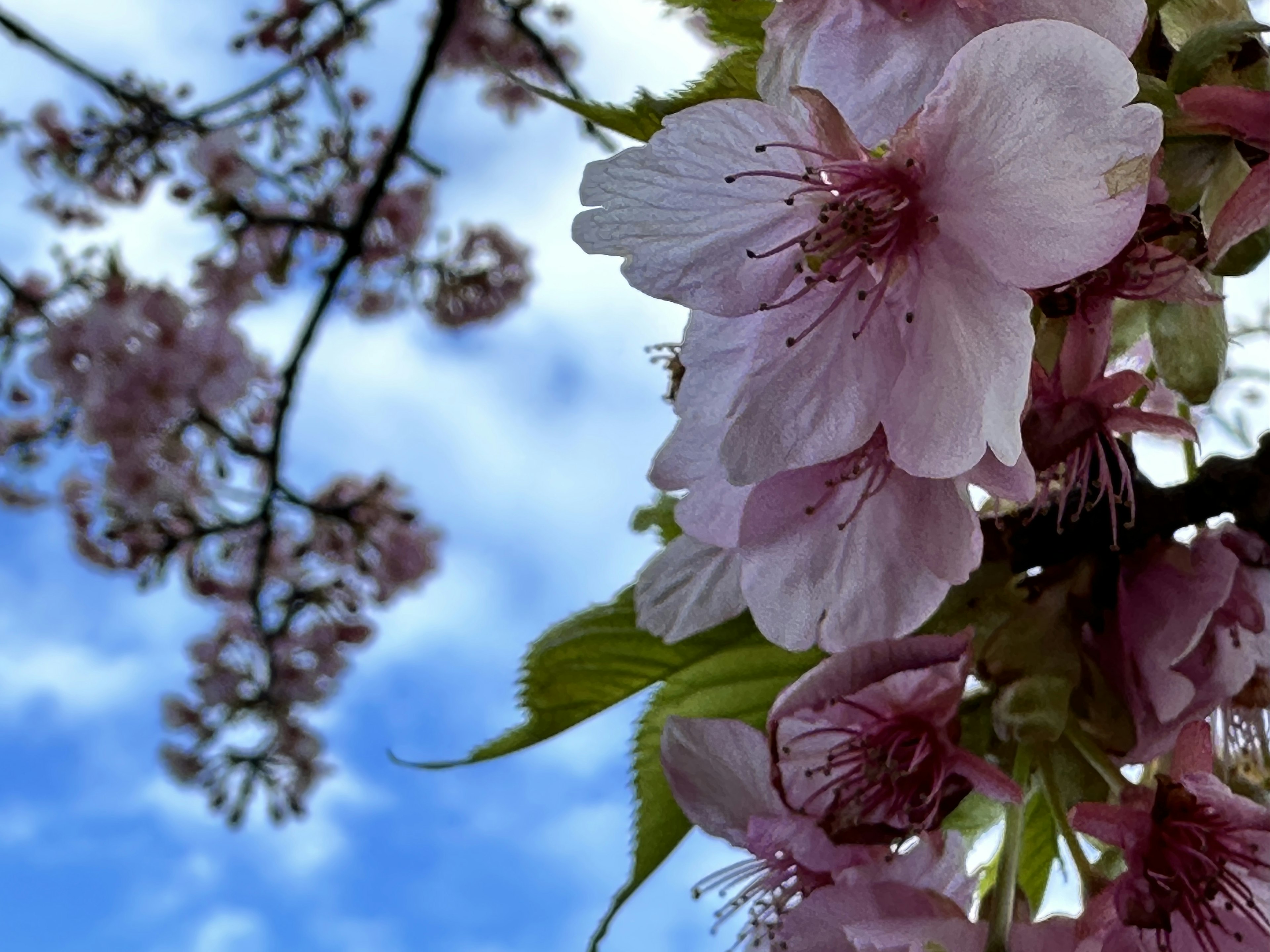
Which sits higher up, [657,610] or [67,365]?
[67,365]

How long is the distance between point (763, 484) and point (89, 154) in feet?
9.45

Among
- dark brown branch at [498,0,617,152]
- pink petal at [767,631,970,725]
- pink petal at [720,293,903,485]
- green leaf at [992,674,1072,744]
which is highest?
dark brown branch at [498,0,617,152]

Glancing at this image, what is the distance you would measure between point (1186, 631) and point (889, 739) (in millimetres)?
111

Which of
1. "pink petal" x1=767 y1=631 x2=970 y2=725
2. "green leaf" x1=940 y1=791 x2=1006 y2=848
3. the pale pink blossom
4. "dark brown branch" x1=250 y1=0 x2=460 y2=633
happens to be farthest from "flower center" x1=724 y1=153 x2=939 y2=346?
the pale pink blossom

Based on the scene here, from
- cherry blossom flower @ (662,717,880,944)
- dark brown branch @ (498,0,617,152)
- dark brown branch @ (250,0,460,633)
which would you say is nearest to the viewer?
cherry blossom flower @ (662,717,880,944)

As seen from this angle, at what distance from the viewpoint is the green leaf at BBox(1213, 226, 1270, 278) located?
14.8 inches

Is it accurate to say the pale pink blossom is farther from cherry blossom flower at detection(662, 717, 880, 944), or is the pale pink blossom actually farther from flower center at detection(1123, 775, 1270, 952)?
flower center at detection(1123, 775, 1270, 952)

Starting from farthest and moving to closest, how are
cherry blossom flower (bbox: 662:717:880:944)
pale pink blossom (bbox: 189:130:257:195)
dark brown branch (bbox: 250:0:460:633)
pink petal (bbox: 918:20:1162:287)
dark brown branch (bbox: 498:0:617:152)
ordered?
pale pink blossom (bbox: 189:130:257:195) → dark brown branch (bbox: 498:0:617:152) → dark brown branch (bbox: 250:0:460:633) → cherry blossom flower (bbox: 662:717:880:944) → pink petal (bbox: 918:20:1162:287)

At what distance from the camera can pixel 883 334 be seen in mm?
410

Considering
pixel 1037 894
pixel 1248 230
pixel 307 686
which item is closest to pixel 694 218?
pixel 1248 230

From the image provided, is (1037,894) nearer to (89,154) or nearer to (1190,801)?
(1190,801)

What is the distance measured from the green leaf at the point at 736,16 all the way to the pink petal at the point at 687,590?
0.20 metres

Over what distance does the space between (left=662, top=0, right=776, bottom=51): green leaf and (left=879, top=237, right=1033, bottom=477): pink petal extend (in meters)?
0.13

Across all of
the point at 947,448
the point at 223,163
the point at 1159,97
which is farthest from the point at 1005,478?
the point at 223,163
